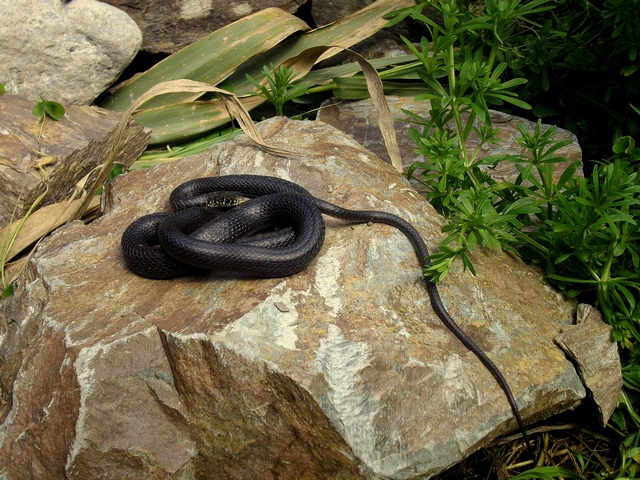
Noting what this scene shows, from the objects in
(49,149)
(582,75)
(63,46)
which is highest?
(63,46)

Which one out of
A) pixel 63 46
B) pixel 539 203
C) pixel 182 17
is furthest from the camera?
pixel 182 17

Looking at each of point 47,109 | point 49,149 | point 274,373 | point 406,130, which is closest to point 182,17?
point 47,109

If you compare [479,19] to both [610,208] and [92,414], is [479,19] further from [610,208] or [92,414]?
[92,414]

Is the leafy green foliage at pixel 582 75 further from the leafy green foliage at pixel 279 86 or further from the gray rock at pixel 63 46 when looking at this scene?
the gray rock at pixel 63 46

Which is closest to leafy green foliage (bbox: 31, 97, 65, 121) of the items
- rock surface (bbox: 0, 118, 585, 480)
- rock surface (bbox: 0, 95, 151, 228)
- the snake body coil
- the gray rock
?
rock surface (bbox: 0, 95, 151, 228)

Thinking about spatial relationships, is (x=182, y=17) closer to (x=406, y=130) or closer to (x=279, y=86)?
→ (x=279, y=86)

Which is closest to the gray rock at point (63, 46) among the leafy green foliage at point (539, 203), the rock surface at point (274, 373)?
the rock surface at point (274, 373)

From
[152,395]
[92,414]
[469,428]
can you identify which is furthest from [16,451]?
[469,428]
